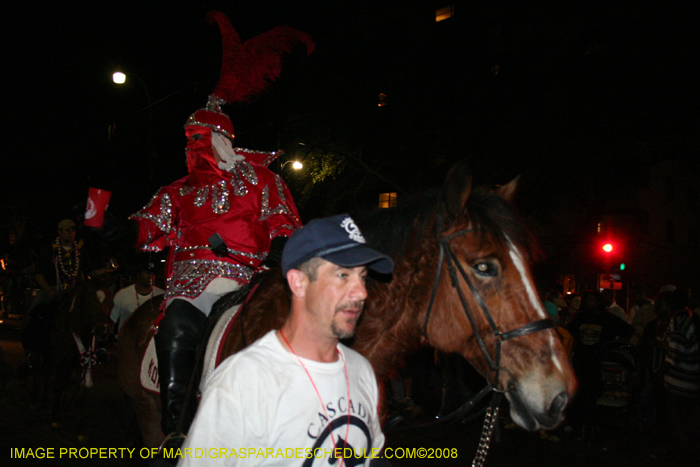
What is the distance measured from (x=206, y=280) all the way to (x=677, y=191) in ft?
128

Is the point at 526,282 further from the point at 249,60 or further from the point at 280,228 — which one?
the point at 249,60

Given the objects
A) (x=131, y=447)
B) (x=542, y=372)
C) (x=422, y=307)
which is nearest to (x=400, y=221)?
(x=422, y=307)

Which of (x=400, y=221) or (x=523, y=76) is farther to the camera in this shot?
(x=523, y=76)

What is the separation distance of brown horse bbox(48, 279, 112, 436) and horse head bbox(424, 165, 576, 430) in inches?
289

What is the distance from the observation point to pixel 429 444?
700cm

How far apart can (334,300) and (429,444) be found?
613 cm

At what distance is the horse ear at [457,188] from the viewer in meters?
2.55

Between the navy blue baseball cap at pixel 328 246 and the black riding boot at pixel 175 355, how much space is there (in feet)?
5.54

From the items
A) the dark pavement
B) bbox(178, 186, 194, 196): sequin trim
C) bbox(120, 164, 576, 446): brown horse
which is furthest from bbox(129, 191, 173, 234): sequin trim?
the dark pavement

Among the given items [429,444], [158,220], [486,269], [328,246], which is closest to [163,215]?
[158,220]

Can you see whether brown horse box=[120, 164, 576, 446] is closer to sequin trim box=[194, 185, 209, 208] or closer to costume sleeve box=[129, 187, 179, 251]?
sequin trim box=[194, 185, 209, 208]

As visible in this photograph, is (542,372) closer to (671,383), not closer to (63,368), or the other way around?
(671,383)

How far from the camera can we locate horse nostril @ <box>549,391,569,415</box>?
221 cm

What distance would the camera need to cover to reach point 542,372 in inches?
88.8
